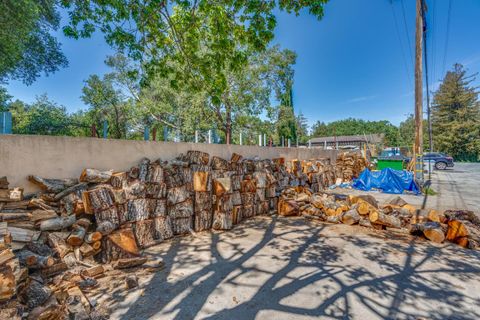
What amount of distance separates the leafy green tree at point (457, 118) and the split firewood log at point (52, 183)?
39.5m

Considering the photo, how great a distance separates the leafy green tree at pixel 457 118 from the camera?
27.5 meters

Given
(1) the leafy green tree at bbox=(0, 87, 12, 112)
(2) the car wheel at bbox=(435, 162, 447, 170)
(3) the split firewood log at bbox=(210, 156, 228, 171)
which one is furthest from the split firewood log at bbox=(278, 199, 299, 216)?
(2) the car wheel at bbox=(435, 162, 447, 170)

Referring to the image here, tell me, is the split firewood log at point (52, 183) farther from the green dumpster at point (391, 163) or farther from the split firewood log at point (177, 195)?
the green dumpster at point (391, 163)

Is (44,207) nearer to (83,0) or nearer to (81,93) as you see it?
(83,0)

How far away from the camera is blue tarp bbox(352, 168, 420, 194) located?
8.19 meters

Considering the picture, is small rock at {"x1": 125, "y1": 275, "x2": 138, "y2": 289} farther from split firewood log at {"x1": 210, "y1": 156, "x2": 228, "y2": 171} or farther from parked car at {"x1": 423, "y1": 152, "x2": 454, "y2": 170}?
parked car at {"x1": 423, "y1": 152, "x2": 454, "y2": 170}

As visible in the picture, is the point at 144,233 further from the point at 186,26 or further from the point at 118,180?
the point at 186,26

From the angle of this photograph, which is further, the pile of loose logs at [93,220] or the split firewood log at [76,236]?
the split firewood log at [76,236]

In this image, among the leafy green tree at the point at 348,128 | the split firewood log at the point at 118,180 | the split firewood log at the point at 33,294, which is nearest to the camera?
the split firewood log at the point at 33,294

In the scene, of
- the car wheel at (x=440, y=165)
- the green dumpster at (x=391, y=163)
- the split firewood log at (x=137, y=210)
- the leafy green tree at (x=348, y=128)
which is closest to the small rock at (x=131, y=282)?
the split firewood log at (x=137, y=210)

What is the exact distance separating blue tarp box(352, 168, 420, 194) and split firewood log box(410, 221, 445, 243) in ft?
15.7

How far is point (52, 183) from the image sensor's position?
10.1 ft

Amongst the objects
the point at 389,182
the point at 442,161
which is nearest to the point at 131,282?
the point at 389,182

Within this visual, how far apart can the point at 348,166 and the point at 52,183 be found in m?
12.0
